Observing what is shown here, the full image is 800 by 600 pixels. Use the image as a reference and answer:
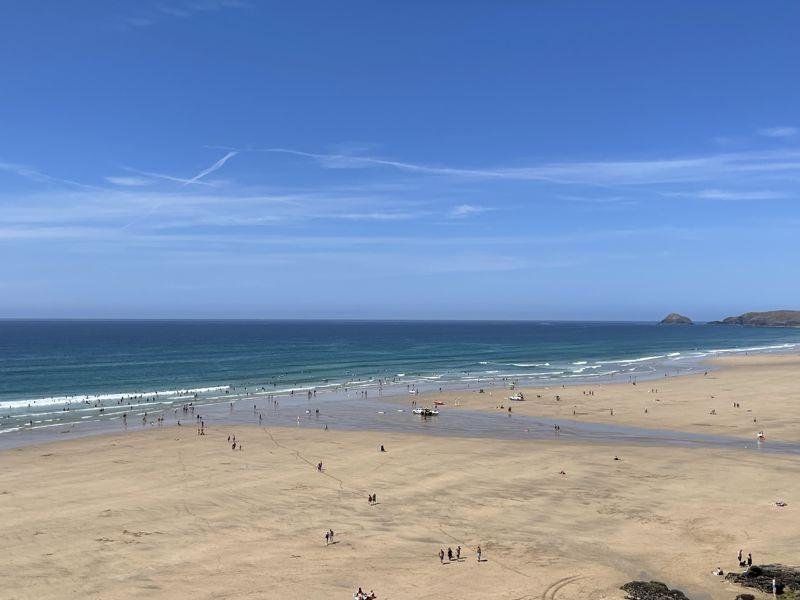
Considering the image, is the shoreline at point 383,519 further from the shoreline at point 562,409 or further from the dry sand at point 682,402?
the dry sand at point 682,402

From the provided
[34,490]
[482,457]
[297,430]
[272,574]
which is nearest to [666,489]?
[482,457]

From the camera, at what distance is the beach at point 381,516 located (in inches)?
908

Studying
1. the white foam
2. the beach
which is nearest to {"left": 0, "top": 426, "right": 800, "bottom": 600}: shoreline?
the beach

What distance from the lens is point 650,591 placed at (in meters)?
21.2

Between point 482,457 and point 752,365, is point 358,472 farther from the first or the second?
point 752,365

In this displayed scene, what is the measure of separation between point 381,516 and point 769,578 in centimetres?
1621

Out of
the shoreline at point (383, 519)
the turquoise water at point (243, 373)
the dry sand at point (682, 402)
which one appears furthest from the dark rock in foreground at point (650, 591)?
the turquoise water at point (243, 373)

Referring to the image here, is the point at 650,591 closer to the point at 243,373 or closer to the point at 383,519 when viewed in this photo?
the point at 383,519

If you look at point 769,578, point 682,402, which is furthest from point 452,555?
point 682,402

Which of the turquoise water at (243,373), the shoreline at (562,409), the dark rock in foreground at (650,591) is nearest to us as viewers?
the dark rock in foreground at (650,591)

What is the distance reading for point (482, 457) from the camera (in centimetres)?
4228

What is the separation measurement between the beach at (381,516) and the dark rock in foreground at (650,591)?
0.47 m

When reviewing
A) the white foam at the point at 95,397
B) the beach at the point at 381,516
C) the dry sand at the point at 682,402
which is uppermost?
the white foam at the point at 95,397

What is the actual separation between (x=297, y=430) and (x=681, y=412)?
38.1m
